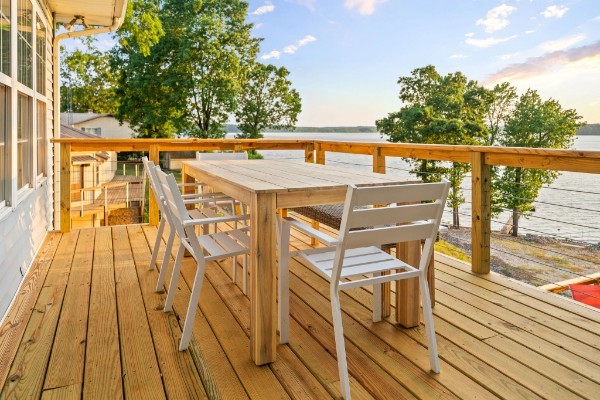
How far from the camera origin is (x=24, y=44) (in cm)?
340

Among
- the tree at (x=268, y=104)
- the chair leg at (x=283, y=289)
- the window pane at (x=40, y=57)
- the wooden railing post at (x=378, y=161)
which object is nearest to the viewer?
the chair leg at (x=283, y=289)

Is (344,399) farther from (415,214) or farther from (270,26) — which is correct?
(270,26)

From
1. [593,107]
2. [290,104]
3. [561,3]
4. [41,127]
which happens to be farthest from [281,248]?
[561,3]

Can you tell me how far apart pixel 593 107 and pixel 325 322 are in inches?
1340

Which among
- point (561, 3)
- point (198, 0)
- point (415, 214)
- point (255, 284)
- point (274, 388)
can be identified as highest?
point (561, 3)

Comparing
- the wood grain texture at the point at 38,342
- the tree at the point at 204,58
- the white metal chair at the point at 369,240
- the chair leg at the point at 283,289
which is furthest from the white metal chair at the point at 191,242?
the tree at the point at 204,58

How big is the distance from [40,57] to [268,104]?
21581 mm

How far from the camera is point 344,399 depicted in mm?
1673

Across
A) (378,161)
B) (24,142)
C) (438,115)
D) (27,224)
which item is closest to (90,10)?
(24,142)

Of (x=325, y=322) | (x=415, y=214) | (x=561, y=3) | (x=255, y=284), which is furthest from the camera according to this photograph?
(x=561, y=3)

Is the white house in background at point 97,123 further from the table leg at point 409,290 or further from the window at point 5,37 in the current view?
the table leg at point 409,290

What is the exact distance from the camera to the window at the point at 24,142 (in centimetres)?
333

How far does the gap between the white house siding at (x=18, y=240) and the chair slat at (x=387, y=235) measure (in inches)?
Result: 79.6

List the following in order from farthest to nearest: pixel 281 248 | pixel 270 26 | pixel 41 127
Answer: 1. pixel 270 26
2. pixel 41 127
3. pixel 281 248
